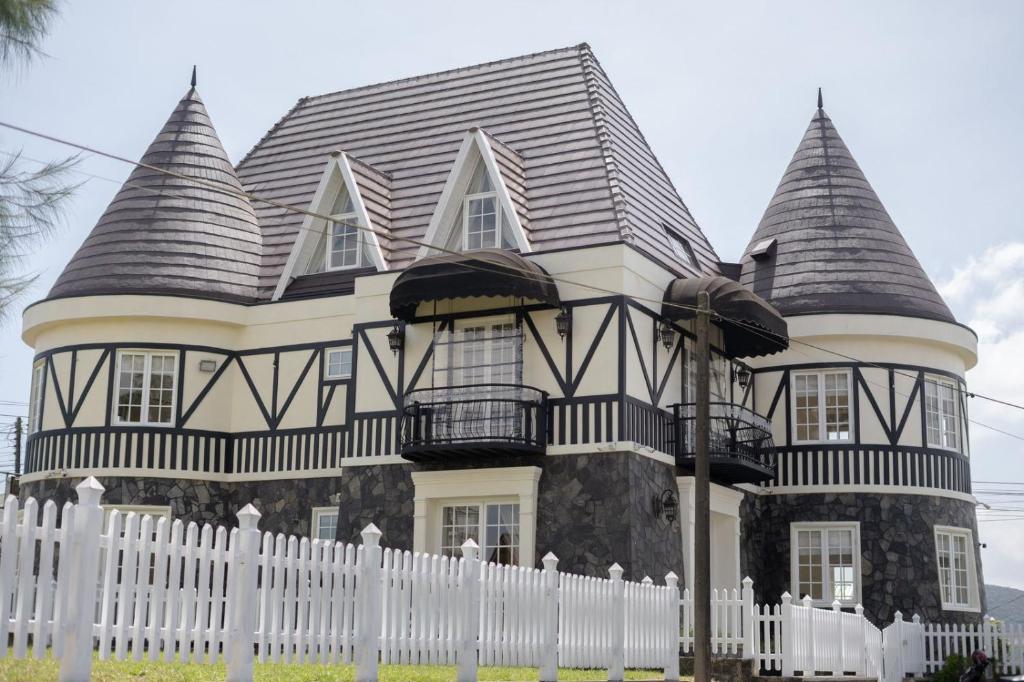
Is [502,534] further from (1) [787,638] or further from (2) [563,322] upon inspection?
(1) [787,638]

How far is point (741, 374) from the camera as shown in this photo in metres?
28.6

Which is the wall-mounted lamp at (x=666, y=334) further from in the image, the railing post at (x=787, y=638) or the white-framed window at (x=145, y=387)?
the white-framed window at (x=145, y=387)

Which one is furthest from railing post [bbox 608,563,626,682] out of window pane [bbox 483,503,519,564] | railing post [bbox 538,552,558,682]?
window pane [bbox 483,503,519,564]

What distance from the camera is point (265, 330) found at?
27891mm

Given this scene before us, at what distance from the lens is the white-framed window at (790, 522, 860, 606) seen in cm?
2827

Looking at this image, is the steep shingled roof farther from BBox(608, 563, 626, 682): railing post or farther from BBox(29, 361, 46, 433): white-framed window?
BBox(608, 563, 626, 682): railing post

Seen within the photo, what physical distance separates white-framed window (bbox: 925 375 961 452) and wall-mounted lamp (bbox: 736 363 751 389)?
3912 mm

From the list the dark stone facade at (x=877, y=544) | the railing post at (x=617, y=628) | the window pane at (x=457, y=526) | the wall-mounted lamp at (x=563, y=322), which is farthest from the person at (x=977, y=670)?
the wall-mounted lamp at (x=563, y=322)

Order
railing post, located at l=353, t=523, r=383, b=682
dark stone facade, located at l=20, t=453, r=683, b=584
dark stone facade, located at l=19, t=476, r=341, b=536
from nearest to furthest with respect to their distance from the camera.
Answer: railing post, located at l=353, t=523, r=383, b=682 → dark stone facade, located at l=20, t=453, r=683, b=584 → dark stone facade, located at l=19, t=476, r=341, b=536

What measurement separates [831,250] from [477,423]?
1053cm

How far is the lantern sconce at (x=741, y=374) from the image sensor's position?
28.5m

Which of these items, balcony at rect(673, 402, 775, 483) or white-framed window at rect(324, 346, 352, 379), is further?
white-framed window at rect(324, 346, 352, 379)

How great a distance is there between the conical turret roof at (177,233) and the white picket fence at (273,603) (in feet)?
43.7

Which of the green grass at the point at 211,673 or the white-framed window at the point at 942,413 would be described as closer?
the green grass at the point at 211,673
